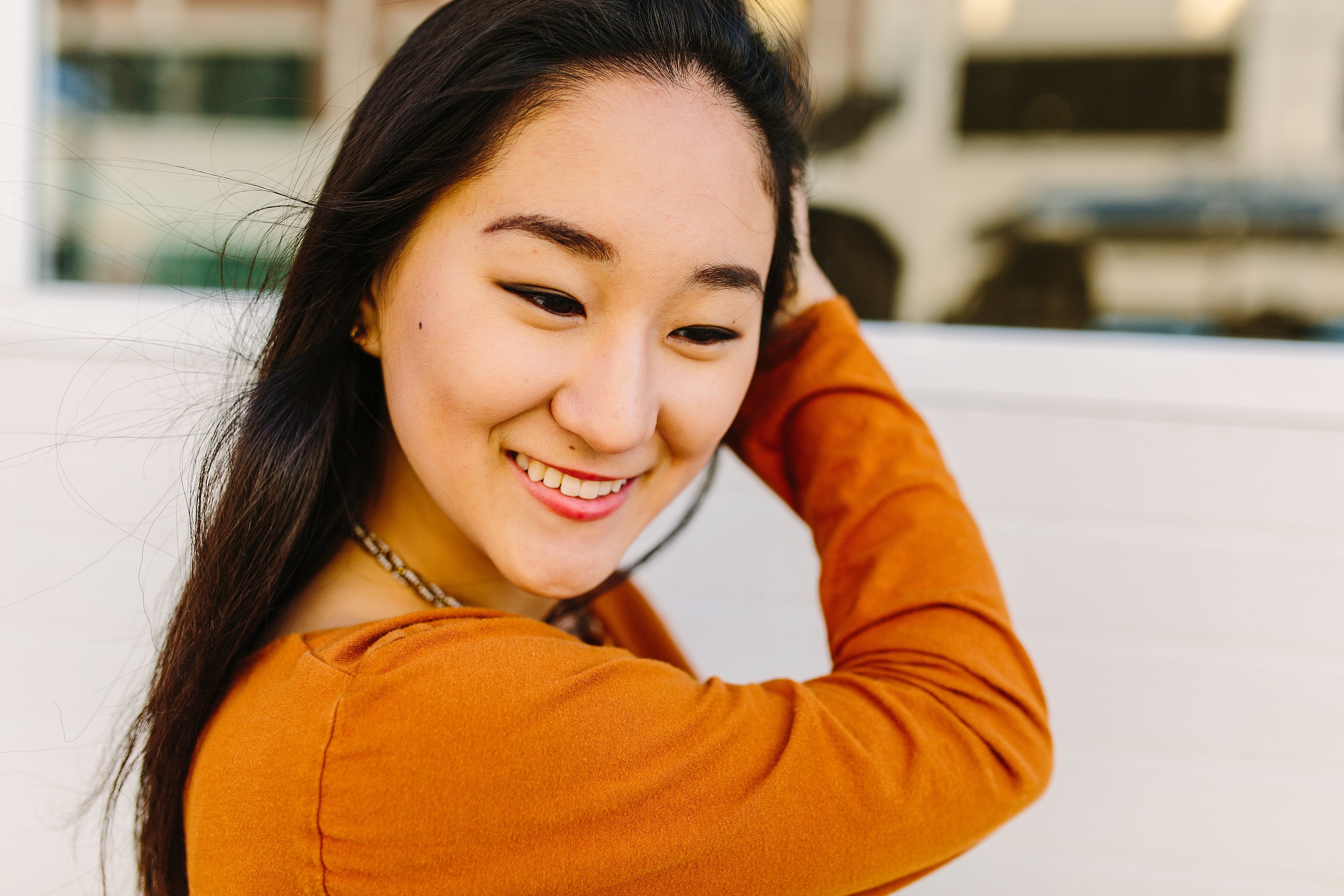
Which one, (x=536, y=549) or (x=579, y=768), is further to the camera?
(x=536, y=549)

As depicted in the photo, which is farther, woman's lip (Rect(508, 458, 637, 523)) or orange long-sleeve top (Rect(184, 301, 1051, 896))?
woman's lip (Rect(508, 458, 637, 523))

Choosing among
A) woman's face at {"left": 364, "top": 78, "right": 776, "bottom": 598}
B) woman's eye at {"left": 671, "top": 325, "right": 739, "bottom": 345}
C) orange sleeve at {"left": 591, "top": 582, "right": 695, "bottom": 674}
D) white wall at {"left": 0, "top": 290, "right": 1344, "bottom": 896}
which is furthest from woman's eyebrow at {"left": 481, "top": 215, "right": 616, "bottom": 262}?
white wall at {"left": 0, "top": 290, "right": 1344, "bottom": 896}

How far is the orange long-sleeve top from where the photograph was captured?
0.73 metres

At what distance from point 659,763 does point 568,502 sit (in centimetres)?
27

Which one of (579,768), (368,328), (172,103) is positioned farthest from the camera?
(172,103)

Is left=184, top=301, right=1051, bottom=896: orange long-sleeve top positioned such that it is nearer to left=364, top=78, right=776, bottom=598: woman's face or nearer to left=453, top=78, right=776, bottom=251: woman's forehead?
left=364, top=78, right=776, bottom=598: woman's face

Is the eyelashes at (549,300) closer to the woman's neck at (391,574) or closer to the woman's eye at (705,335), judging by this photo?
the woman's eye at (705,335)

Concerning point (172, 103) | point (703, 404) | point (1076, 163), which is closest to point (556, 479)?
point (703, 404)

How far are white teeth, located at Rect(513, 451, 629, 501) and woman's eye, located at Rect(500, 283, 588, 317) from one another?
0.48 ft

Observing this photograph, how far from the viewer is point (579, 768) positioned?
2.45ft

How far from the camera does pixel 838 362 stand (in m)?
1.18

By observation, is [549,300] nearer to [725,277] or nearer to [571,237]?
[571,237]

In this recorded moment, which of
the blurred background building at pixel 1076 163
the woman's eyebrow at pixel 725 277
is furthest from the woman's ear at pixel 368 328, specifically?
the blurred background building at pixel 1076 163

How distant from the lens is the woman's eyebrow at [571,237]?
0.81 metres
